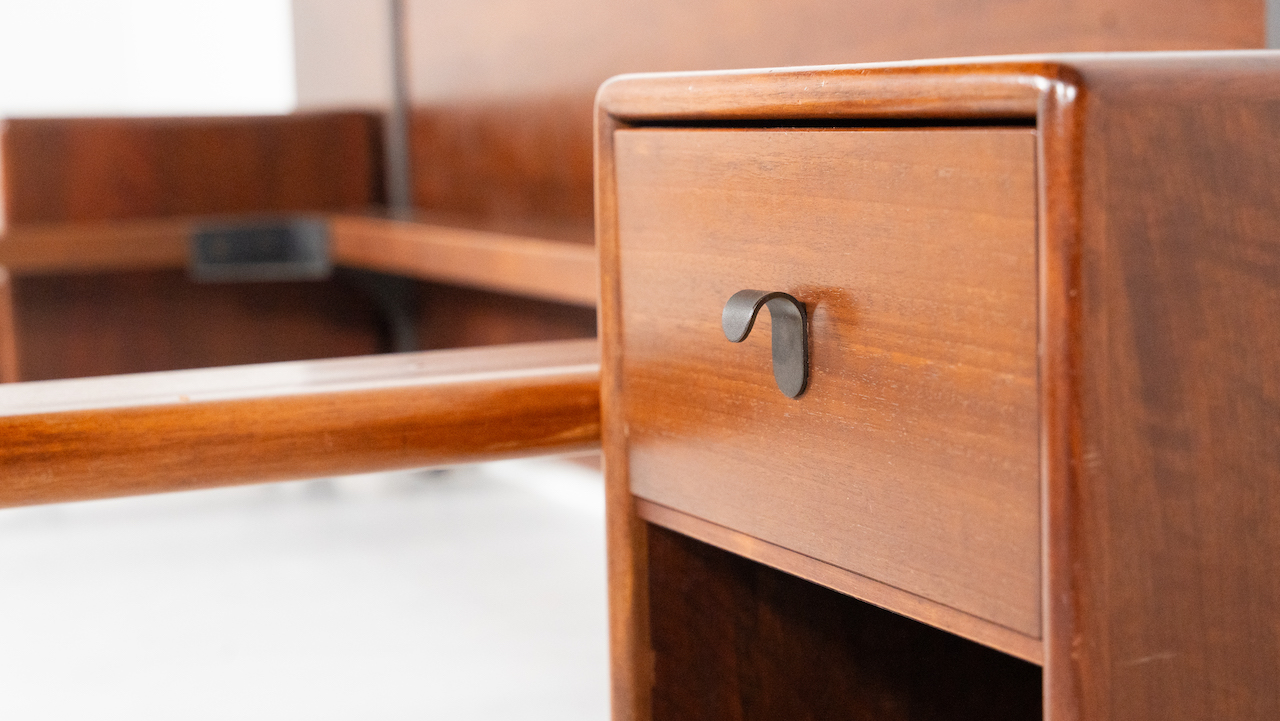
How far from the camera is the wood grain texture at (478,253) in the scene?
1485 millimetres

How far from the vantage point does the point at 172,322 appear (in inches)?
86.0

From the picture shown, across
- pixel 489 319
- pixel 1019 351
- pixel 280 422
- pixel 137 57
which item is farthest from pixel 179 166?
→ pixel 1019 351

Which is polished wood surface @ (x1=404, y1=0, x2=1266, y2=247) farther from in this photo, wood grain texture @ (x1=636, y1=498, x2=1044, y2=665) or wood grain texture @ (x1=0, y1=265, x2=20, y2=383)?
wood grain texture @ (x1=0, y1=265, x2=20, y2=383)

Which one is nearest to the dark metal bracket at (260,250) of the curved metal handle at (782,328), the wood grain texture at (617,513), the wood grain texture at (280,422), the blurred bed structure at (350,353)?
the blurred bed structure at (350,353)

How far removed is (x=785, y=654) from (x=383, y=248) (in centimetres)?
132

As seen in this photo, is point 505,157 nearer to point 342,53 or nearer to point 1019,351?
point 342,53

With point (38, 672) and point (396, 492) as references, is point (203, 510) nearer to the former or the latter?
point (396, 492)

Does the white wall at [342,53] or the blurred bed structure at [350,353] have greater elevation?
the white wall at [342,53]

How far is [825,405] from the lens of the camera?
0.59 metres

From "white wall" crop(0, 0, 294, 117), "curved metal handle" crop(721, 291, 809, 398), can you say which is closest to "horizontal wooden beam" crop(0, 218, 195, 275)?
"white wall" crop(0, 0, 294, 117)

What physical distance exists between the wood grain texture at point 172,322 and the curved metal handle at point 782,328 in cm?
167

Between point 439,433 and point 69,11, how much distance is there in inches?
109

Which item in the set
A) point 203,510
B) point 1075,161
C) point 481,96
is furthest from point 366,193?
point 1075,161

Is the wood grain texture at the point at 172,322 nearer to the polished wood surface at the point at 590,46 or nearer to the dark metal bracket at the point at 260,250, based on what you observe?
the dark metal bracket at the point at 260,250
